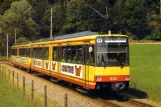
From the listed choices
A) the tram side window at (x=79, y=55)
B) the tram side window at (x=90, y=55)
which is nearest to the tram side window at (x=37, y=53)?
the tram side window at (x=79, y=55)

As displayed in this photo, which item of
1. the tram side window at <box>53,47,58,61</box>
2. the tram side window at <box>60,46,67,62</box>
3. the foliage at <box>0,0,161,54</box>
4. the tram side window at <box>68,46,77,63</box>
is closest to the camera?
the tram side window at <box>68,46,77,63</box>

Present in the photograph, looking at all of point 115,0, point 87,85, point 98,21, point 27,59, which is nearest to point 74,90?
point 87,85

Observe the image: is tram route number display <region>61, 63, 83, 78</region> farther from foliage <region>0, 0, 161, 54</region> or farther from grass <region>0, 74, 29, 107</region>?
foliage <region>0, 0, 161, 54</region>

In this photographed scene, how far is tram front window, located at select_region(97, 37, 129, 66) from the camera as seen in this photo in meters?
18.0

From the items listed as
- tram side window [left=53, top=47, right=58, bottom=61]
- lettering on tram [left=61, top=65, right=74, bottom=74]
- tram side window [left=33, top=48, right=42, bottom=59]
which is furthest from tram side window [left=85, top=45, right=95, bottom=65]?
tram side window [left=33, top=48, right=42, bottom=59]

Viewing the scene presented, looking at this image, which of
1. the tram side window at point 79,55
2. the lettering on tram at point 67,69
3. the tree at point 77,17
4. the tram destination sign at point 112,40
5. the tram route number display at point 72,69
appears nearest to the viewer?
the tram destination sign at point 112,40

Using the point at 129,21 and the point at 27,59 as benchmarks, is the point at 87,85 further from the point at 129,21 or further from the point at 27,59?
the point at 129,21

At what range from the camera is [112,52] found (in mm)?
18172

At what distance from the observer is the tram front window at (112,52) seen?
18.0 meters

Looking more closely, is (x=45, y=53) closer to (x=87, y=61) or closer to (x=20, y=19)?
(x=87, y=61)

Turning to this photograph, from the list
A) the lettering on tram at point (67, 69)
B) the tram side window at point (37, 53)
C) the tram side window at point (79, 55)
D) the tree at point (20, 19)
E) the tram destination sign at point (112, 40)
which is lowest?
the lettering on tram at point (67, 69)

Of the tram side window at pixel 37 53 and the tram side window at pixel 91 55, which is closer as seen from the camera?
the tram side window at pixel 91 55

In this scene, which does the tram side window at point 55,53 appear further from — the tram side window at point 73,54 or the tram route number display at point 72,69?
the tram side window at point 73,54

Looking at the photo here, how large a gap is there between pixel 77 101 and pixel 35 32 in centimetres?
8030
